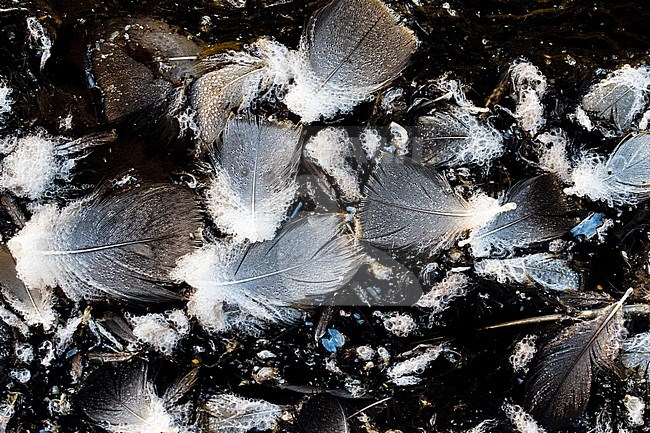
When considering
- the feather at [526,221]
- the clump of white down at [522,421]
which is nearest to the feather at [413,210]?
the feather at [526,221]

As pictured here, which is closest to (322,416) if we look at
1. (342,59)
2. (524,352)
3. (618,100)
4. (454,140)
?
(524,352)

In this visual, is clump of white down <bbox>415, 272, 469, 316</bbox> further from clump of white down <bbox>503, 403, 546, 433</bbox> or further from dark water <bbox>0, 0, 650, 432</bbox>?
clump of white down <bbox>503, 403, 546, 433</bbox>

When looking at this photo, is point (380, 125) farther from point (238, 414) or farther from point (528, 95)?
point (238, 414)

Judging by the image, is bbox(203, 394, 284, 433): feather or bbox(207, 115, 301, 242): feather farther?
bbox(203, 394, 284, 433): feather

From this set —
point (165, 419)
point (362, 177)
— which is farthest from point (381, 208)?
point (165, 419)

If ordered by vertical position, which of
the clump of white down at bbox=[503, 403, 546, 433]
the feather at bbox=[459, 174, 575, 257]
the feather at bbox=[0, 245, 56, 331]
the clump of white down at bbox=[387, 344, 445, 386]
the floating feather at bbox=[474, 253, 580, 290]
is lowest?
the clump of white down at bbox=[503, 403, 546, 433]

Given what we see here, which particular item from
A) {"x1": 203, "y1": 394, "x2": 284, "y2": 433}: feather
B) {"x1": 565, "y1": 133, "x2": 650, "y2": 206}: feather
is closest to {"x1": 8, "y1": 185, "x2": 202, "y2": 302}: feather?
{"x1": 203, "y1": 394, "x2": 284, "y2": 433}: feather

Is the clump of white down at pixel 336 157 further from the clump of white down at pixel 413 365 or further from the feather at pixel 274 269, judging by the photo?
the clump of white down at pixel 413 365
